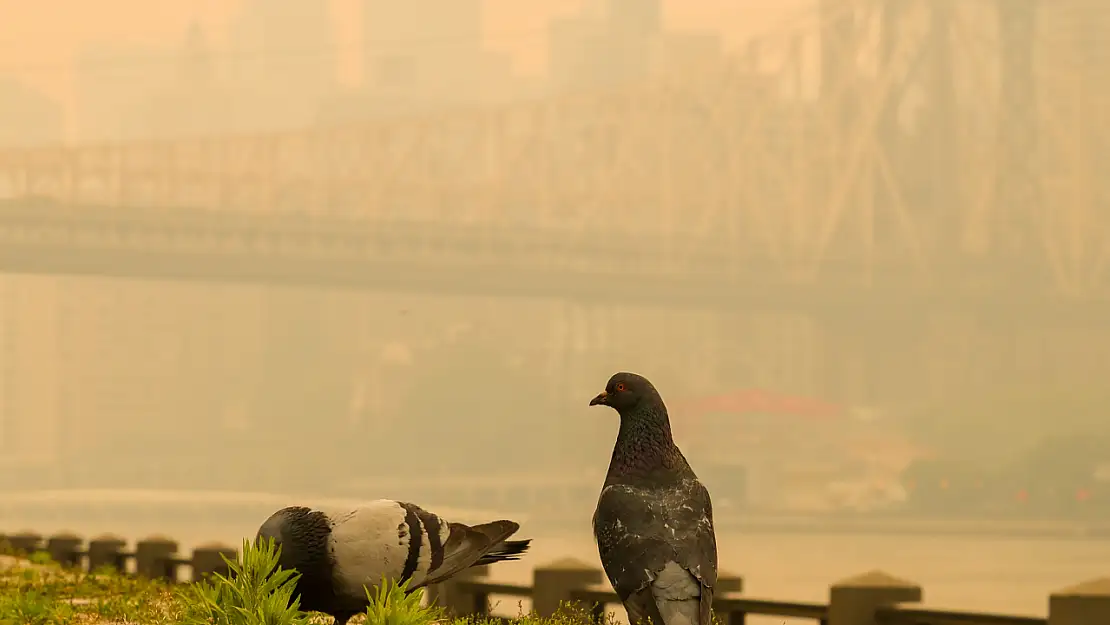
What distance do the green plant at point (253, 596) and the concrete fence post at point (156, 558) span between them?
Result: 41.3ft

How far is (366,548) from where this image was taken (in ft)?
31.4

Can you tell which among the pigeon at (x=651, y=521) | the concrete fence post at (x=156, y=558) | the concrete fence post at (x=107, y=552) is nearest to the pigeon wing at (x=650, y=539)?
the pigeon at (x=651, y=521)

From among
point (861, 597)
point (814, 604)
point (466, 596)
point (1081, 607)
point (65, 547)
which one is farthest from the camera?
point (65, 547)

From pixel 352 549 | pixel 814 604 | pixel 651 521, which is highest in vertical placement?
pixel 651 521

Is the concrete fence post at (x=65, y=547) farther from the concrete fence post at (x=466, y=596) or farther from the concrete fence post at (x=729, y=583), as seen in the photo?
the concrete fence post at (x=729, y=583)

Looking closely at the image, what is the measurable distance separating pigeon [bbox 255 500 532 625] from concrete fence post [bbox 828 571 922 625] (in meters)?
3.73

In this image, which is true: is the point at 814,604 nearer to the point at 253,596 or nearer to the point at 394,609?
the point at 394,609

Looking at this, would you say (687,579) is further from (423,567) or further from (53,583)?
(53,583)

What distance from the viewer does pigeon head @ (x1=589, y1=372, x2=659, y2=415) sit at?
9703 mm

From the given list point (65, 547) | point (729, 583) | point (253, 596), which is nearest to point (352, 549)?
point (253, 596)

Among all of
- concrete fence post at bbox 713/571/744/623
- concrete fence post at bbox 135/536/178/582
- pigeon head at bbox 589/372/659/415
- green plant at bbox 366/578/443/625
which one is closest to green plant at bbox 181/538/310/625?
green plant at bbox 366/578/443/625

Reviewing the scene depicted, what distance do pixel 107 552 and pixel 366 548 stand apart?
1537cm

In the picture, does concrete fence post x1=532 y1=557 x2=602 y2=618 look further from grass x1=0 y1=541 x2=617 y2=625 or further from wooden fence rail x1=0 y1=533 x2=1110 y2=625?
grass x1=0 y1=541 x2=617 y2=625

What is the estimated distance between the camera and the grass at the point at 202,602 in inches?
357
